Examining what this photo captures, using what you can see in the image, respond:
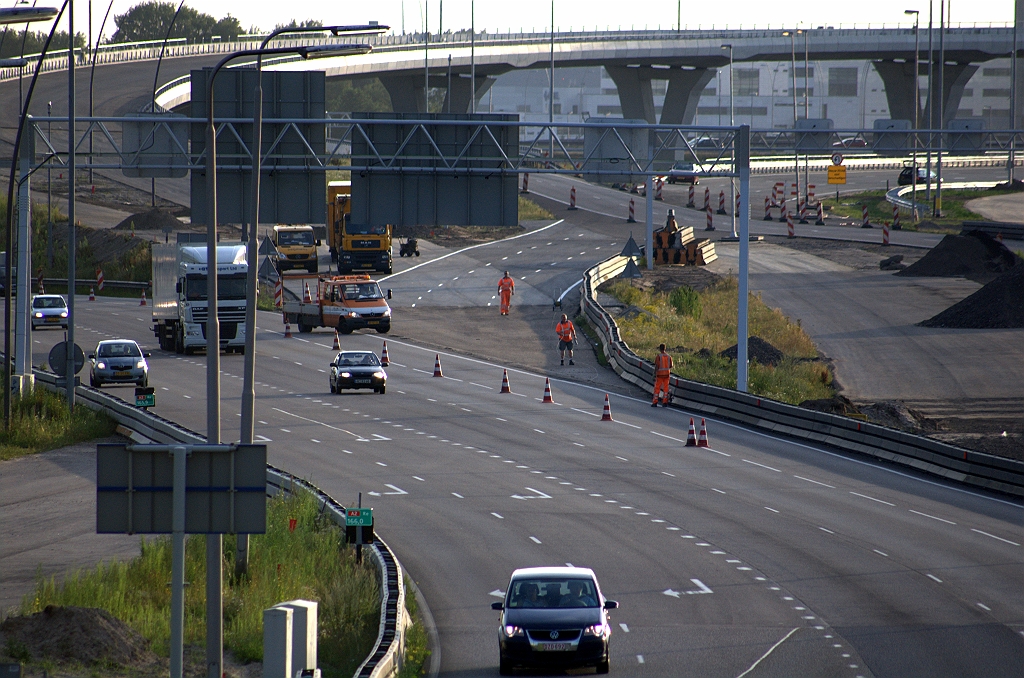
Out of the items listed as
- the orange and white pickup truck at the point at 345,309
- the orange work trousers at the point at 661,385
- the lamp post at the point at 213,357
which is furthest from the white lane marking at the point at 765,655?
the orange and white pickup truck at the point at 345,309

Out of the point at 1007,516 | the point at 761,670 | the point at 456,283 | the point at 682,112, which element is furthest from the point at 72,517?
the point at 682,112

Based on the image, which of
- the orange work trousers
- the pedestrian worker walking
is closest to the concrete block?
the orange work trousers

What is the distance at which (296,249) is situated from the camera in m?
62.6

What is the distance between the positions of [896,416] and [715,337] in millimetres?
12832

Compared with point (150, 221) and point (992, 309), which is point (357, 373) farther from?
point (150, 221)

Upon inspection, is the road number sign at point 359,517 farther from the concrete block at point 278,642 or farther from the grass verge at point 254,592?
the concrete block at point 278,642

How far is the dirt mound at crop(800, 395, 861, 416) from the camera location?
30.9 m

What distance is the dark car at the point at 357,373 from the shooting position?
34.6m

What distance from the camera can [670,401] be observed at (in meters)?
33.6

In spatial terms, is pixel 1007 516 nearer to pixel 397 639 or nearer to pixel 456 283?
pixel 397 639

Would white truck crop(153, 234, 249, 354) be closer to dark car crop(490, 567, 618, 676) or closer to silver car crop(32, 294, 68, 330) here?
silver car crop(32, 294, 68, 330)

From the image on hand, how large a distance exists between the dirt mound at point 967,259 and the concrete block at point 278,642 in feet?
157

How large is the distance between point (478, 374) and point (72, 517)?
58.5ft

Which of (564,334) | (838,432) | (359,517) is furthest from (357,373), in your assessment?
(359,517)
